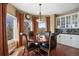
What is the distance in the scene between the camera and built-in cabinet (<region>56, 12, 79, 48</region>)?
2.10m

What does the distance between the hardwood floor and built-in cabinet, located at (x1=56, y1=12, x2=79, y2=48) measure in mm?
70

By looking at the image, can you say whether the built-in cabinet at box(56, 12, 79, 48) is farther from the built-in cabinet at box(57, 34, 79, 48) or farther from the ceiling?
the ceiling

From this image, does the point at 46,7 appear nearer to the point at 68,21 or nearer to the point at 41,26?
the point at 41,26

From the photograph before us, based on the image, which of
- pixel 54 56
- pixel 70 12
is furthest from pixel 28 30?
pixel 70 12

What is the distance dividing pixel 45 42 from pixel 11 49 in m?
0.63

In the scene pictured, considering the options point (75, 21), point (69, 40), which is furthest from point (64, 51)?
point (75, 21)

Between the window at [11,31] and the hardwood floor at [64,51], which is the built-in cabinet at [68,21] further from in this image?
the window at [11,31]

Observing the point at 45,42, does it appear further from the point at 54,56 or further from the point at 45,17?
the point at 45,17

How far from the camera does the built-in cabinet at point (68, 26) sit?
210 cm

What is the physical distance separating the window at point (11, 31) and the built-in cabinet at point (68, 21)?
81 centimetres

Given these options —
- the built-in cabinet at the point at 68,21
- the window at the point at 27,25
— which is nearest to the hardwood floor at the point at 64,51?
the built-in cabinet at the point at 68,21

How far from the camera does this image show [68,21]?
214 centimetres

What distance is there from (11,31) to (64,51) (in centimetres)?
105

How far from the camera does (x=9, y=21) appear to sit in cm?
214
